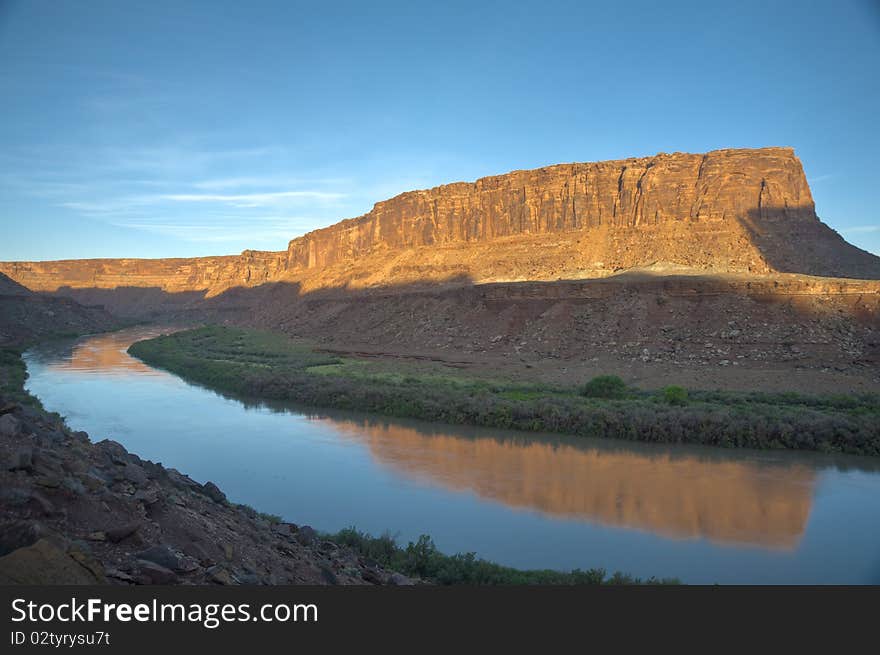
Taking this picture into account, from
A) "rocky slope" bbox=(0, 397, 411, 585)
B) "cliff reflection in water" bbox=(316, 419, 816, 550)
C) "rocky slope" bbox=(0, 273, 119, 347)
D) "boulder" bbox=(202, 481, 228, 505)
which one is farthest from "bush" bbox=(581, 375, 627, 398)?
"rocky slope" bbox=(0, 273, 119, 347)

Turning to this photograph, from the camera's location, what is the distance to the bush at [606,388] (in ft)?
72.2

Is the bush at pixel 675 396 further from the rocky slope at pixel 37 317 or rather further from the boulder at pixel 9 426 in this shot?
the rocky slope at pixel 37 317

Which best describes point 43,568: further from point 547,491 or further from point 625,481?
point 625,481

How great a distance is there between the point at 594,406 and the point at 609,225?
130 ft

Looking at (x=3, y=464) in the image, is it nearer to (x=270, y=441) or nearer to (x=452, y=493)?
(x=452, y=493)

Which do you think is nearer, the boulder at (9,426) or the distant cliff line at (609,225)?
the boulder at (9,426)

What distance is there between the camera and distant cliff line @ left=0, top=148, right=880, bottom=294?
44.8 meters

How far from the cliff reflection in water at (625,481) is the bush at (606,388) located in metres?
5.03

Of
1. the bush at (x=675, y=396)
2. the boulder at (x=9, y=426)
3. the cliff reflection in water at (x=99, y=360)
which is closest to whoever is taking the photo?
the boulder at (x=9, y=426)

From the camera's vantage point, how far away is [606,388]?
72.6ft

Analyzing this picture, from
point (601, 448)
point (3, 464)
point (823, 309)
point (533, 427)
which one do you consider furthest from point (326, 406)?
point (823, 309)

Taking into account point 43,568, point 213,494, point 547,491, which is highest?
point 43,568

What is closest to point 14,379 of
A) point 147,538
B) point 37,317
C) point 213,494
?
point 213,494

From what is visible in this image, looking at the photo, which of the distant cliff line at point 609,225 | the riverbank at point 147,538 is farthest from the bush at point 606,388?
the distant cliff line at point 609,225
